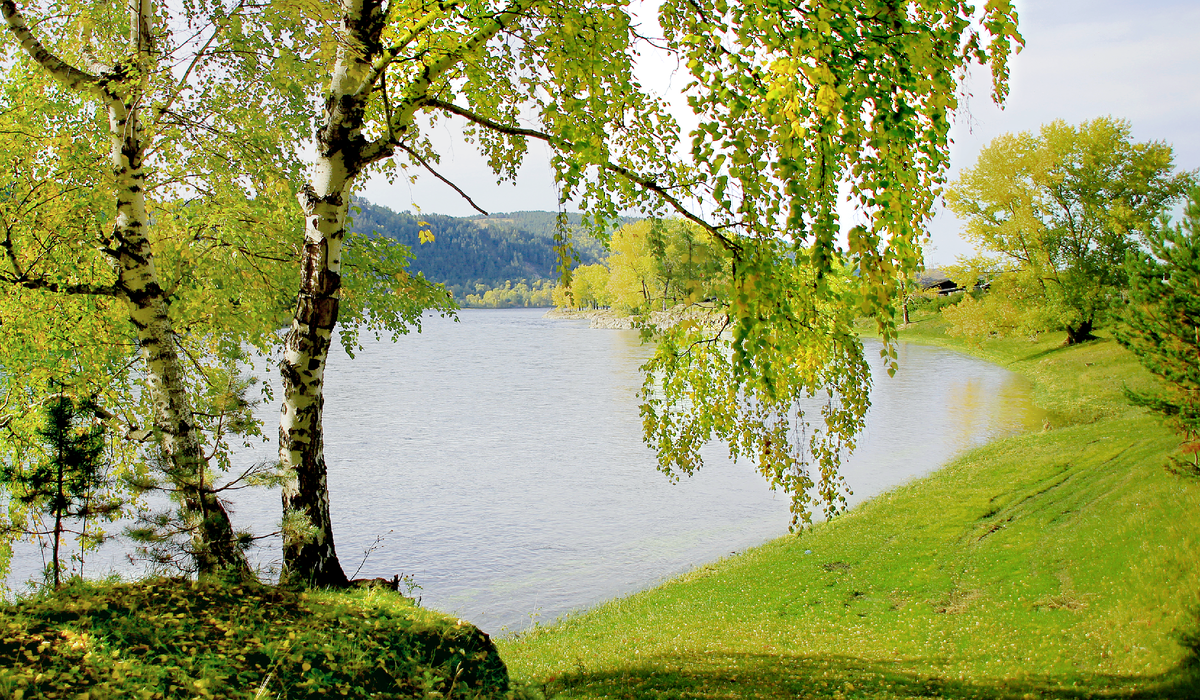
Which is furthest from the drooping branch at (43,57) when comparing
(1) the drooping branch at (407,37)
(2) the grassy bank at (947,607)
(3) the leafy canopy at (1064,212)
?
(3) the leafy canopy at (1064,212)

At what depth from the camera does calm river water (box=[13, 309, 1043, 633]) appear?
16047 millimetres

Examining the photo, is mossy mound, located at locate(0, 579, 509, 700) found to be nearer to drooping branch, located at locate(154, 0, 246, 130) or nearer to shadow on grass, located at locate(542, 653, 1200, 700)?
shadow on grass, located at locate(542, 653, 1200, 700)

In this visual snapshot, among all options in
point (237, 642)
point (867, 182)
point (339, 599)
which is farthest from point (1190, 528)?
point (237, 642)

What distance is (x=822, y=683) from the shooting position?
814cm

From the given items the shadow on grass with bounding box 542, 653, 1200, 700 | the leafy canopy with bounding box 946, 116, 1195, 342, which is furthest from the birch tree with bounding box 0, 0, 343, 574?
the leafy canopy with bounding box 946, 116, 1195, 342

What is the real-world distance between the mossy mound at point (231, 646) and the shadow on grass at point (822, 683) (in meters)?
1.93

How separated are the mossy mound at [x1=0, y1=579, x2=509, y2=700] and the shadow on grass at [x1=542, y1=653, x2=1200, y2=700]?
1.93 metres

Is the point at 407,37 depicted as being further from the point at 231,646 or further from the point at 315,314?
the point at 231,646

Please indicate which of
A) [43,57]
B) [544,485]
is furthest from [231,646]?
[544,485]

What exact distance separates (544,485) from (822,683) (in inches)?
597

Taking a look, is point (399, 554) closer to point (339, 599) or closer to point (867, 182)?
point (339, 599)

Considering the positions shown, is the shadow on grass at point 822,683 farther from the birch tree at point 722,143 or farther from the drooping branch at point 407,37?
the drooping branch at point 407,37

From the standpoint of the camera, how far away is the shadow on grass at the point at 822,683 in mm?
7074

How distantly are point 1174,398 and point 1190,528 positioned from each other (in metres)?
2.48
